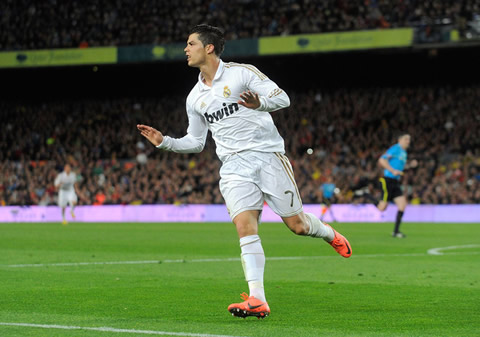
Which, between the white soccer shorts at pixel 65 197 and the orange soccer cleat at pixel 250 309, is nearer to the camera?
the orange soccer cleat at pixel 250 309

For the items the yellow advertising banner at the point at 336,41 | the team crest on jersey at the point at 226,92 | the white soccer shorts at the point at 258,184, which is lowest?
the white soccer shorts at the point at 258,184

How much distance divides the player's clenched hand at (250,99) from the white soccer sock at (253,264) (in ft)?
3.32

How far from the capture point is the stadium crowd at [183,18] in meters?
34.0

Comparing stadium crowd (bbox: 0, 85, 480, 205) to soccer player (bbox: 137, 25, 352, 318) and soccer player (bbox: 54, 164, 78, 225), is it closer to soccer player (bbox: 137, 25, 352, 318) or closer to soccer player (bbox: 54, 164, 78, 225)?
soccer player (bbox: 54, 164, 78, 225)

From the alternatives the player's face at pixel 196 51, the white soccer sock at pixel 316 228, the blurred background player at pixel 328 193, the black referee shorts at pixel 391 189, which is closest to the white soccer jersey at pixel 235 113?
the player's face at pixel 196 51

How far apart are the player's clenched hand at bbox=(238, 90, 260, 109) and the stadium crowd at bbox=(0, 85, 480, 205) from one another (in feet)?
76.8

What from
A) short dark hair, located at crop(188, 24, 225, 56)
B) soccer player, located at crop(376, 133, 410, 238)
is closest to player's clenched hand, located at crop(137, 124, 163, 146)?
short dark hair, located at crop(188, 24, 225, 56)

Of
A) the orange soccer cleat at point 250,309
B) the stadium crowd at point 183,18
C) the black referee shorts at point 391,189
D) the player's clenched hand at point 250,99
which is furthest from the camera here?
the stadium crowd at point 183,18

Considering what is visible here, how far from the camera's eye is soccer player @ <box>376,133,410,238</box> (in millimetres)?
17562

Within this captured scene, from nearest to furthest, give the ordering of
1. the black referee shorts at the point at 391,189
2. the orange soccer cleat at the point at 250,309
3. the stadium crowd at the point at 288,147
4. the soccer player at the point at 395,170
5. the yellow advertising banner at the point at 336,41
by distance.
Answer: the orange soccer cleat at the point at 250,309
the soccer player at the point at 395,170
the black referee shorts at the point at 391,189
the stadium crowd at the point at 288,147
the yellow advertising banner at the point at 336,41

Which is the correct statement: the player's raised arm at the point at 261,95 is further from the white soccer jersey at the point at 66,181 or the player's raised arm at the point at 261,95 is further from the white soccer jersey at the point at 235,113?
the white soccer jersey at the point at 66,181

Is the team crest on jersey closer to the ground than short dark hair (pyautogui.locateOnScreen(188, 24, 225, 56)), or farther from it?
closer to the ground

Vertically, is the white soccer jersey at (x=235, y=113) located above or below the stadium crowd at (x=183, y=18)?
below

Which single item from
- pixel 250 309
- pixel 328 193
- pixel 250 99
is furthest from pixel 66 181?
pixel 250 309
